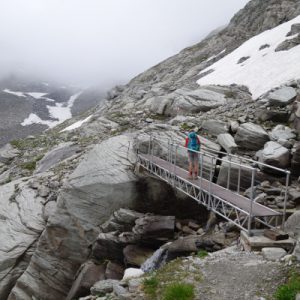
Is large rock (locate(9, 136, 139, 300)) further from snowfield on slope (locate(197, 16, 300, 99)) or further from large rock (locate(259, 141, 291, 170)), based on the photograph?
snowfield on slope (locate(197, 16, 300, 99))

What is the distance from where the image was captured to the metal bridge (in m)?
13.3

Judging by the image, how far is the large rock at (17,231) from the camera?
2202cm

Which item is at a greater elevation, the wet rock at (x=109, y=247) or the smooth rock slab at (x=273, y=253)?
the smooth rock slab at (x=273, y=253)

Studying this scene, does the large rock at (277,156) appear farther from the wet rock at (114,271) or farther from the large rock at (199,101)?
the large rock at (199,101)

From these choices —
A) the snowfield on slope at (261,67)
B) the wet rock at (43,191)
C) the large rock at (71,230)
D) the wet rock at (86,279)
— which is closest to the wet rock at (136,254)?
the wet rock at (86,279)

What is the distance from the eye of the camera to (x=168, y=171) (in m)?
18.8

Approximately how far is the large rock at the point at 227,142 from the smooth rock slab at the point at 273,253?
10008mm

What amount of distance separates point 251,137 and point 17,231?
13.7m

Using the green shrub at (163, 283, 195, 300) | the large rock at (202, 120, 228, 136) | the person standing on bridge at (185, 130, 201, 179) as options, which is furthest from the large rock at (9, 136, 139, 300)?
the green shrub at (163, 283, 195, 300)

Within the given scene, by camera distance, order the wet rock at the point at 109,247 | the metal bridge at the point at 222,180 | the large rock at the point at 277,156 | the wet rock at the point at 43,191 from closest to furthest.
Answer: the metal bridge at the point at 222,180 → the large rock at the point at 277,156 → the wet rock at the point at 109,247 → the wet rock at the point at 43,191

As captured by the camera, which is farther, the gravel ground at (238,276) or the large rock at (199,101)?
the large rock at (199,101)

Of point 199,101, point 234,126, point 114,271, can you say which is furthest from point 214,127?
point 114,271

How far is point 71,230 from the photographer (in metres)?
21.6

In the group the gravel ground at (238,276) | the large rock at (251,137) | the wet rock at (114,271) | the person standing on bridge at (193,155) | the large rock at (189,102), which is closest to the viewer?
the gravel ground at (238,276)
